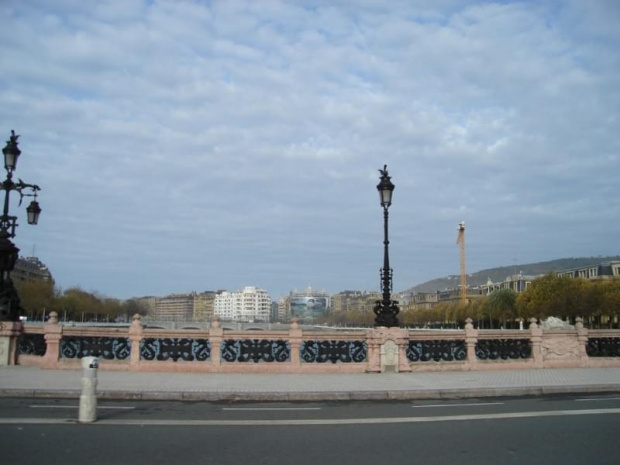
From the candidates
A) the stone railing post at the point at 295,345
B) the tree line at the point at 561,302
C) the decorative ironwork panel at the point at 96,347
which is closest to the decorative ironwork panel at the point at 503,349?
the stone railing post at the point at 295,345

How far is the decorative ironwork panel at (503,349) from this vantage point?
66.3 feet

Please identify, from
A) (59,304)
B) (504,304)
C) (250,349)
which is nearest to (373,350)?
(250,349)

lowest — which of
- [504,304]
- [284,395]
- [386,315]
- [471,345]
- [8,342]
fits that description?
[284,395]

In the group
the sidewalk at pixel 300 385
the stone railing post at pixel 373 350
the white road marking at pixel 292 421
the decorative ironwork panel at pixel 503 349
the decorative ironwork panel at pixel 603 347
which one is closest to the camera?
the white road marking at pixel 292 421

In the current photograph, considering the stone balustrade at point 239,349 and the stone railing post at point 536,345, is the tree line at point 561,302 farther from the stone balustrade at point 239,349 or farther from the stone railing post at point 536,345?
the stone balustrade at point 239,349

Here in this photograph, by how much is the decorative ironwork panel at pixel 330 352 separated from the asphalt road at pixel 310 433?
6312 millimetres

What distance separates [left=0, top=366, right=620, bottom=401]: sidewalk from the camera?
13086mm

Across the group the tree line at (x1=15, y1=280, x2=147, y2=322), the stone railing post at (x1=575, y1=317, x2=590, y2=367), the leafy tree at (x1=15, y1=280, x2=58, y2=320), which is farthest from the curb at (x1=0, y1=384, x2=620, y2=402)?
the leafy tree at (x1=15, y1=280, x2=58, y2=320)

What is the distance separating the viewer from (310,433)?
28.5ft

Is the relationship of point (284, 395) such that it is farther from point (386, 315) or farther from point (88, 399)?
point (386, 315)

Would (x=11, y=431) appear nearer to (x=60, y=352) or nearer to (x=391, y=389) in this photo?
(x=391, y=389)

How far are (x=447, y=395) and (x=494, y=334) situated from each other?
7387 millimetres

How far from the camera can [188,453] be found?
717 centimetres

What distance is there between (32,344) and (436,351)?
14.1 metres
